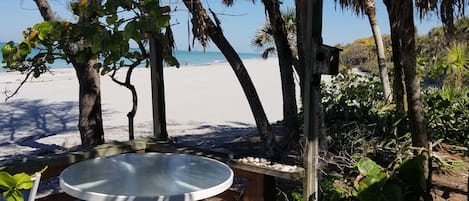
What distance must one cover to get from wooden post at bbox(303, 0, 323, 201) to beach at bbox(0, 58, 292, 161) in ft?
12.9

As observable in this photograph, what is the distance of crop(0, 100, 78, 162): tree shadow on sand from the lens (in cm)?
818

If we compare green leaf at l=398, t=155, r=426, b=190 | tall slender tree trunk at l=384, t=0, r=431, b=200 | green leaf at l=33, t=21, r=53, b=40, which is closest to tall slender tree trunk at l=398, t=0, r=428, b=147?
tall slender tree trunk at l=384, t=0, r=431, b=200

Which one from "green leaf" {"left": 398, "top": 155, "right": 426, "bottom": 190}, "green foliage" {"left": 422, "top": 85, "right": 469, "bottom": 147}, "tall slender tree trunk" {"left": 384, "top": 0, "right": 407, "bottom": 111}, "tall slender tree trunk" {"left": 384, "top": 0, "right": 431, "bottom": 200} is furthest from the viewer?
"green foliage" {"left": 422, "top": 85, "right": 469, "bottom": 147}

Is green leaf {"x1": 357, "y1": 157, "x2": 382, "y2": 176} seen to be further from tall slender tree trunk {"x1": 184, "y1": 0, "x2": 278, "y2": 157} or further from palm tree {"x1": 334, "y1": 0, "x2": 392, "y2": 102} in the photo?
palm tree {"x1": 334, "y1": 0, "x2": 392, "y2": 102}

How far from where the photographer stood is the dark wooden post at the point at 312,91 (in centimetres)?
219

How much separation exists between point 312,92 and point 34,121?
377 inches

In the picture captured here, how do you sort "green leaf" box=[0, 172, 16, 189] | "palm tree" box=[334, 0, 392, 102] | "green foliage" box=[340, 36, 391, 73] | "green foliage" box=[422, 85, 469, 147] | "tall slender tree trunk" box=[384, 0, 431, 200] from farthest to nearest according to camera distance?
"green foliage" box=[340, 36, 391, 73] < "palm tree" box=[334, 0, 392, 102] < "green foliage" box=[422, 85, 469, 147] < "tall slender tree trunk" box=[384, 0, 431, 200] < "green leaf" box=[0, 172, 16, 189]

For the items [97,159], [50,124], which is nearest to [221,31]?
[97,159]

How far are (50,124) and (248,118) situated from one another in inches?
171

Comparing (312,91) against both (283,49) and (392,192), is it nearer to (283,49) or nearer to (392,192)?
(392,192)

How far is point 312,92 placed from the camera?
225 centimetres

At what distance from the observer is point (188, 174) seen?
2287mm

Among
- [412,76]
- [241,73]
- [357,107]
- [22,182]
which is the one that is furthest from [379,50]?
[22,182]

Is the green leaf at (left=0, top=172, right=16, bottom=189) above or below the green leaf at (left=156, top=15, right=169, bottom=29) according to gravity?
below
